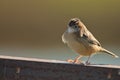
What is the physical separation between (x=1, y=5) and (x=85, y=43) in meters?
1.24

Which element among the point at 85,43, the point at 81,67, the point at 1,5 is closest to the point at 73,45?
the point at 85,43

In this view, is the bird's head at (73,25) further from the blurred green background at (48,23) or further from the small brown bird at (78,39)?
the blurred green background at (48,23)

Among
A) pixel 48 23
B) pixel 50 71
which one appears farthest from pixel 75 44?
pixel 48 23

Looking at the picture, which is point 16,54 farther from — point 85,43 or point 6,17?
point 85,43

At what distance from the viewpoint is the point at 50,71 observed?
1.90 metres

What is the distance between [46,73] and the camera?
1899 mm

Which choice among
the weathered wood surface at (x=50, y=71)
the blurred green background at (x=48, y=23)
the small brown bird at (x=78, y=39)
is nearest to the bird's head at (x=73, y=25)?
the small brown bird at (x=78, y=39)

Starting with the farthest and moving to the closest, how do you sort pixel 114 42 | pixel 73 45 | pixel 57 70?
pixel 114 42 < pixel 73 45 < pixel 57 70

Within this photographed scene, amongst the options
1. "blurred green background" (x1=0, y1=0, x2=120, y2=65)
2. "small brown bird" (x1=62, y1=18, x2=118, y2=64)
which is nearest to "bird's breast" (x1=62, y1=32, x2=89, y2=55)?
"small brown bird" (x1=62, y1=18, x2=118, y2=64)

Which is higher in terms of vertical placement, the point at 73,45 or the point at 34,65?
the point at 73,45

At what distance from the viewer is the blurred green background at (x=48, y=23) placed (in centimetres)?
360

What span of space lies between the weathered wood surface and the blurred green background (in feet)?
5.40

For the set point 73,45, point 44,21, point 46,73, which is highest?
point 44,21

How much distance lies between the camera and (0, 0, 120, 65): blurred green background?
11.8ft
